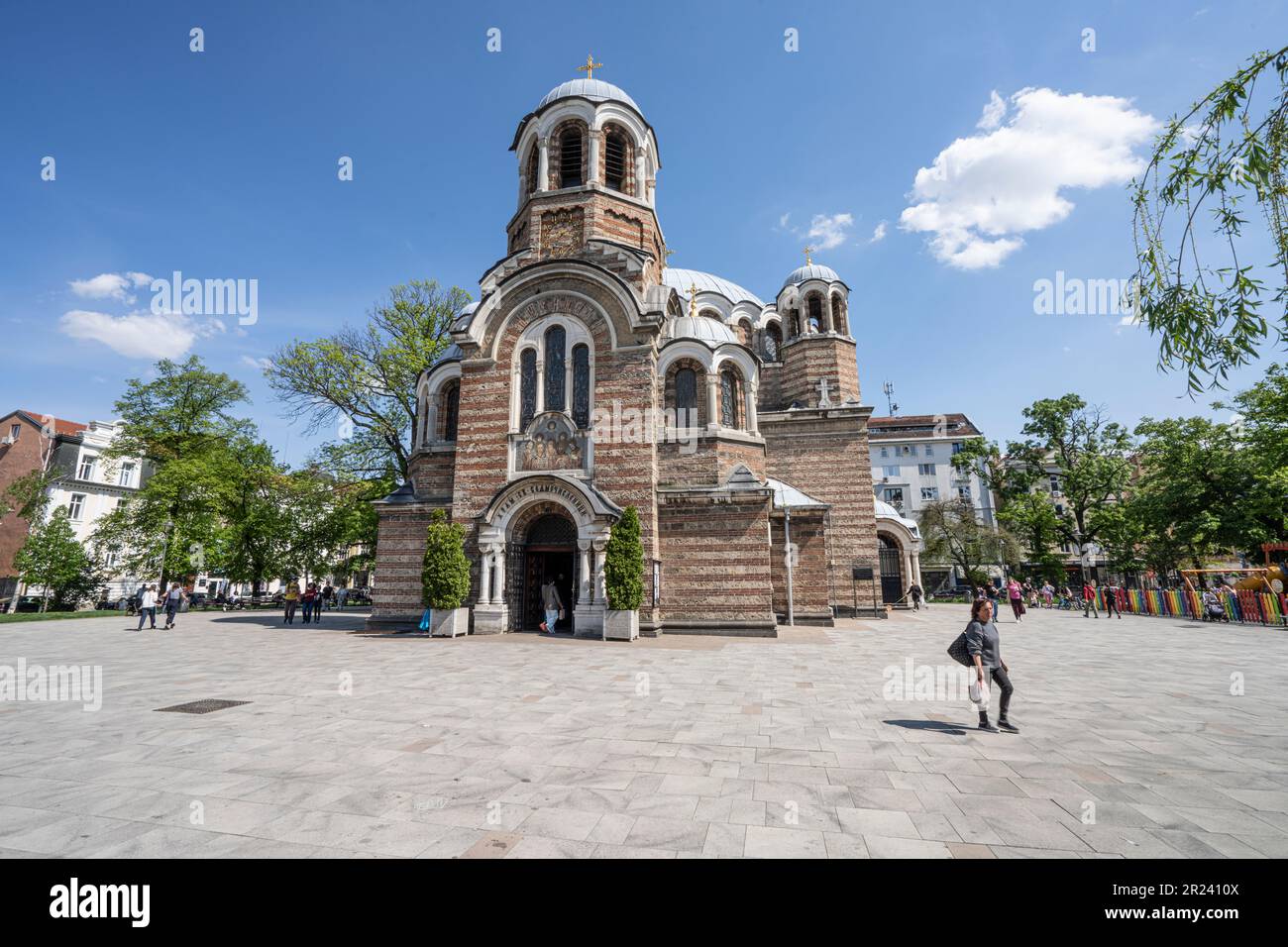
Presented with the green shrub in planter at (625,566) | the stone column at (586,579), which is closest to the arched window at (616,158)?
the green shrub in planter at (625,566)

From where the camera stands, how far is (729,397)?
1975 cm

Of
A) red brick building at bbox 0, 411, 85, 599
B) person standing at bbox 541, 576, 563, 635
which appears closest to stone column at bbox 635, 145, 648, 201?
person standing at bbox 541, 576, 563, 635

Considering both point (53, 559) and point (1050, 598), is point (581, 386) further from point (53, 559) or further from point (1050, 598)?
point (1050, 598)

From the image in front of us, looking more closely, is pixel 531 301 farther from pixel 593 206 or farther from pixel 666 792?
pixel 666 792

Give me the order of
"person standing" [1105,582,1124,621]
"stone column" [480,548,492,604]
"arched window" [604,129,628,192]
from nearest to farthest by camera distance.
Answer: "stone column" [480,548,492,604] < "arched window" [604,129,628,192] < "person standing" [1105,582,1124,621]

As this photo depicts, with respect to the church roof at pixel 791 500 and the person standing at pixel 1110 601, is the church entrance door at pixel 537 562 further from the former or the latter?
the person standing at pixel 1110 601

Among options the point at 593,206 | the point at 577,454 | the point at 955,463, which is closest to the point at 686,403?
the point at 577,454

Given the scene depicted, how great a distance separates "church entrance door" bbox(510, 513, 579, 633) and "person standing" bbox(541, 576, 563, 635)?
370mm

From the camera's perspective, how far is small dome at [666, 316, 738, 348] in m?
19.1

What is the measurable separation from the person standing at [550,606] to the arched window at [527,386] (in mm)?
5073

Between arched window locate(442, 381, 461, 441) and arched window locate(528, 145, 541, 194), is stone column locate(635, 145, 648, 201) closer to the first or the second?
arched window locate(528, 145, 541, 194)

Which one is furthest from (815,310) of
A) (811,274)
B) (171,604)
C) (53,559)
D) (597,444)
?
(53,559)

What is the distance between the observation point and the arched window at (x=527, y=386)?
17609 millimetres
